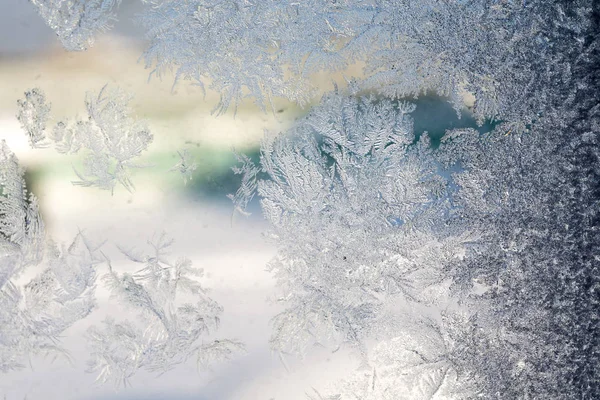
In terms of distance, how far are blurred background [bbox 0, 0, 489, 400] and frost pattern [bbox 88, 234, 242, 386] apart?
1cm

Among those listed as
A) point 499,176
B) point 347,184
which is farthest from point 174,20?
point 499,176

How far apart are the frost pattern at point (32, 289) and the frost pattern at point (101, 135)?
0.07m

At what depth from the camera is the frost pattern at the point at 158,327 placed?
1.82ft

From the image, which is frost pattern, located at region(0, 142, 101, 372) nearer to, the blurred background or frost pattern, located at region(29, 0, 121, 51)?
the blurred background

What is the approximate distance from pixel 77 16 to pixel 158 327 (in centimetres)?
35

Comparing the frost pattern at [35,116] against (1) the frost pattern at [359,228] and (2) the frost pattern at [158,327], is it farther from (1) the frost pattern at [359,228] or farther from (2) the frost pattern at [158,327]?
(1) the frost pattern at [359,228]

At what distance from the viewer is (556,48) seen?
1.69ft

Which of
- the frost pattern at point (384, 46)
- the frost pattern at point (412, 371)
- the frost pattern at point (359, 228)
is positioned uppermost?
the frost pattern at point (384, 46)

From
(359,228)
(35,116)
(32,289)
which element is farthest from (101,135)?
(359,228)

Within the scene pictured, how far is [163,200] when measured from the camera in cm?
59

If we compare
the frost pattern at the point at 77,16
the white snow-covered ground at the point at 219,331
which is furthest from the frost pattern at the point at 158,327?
the frost pattern at the point at 77,16

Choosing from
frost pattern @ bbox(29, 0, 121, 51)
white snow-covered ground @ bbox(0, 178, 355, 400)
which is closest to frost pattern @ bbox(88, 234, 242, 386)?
white snow-covered ground @ bbox(0, 178, 355, 400)

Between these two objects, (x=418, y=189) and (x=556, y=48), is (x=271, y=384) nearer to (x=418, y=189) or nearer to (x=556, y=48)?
(x=418, y=189)

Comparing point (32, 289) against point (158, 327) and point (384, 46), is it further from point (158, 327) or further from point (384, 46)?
point (384, 46)
